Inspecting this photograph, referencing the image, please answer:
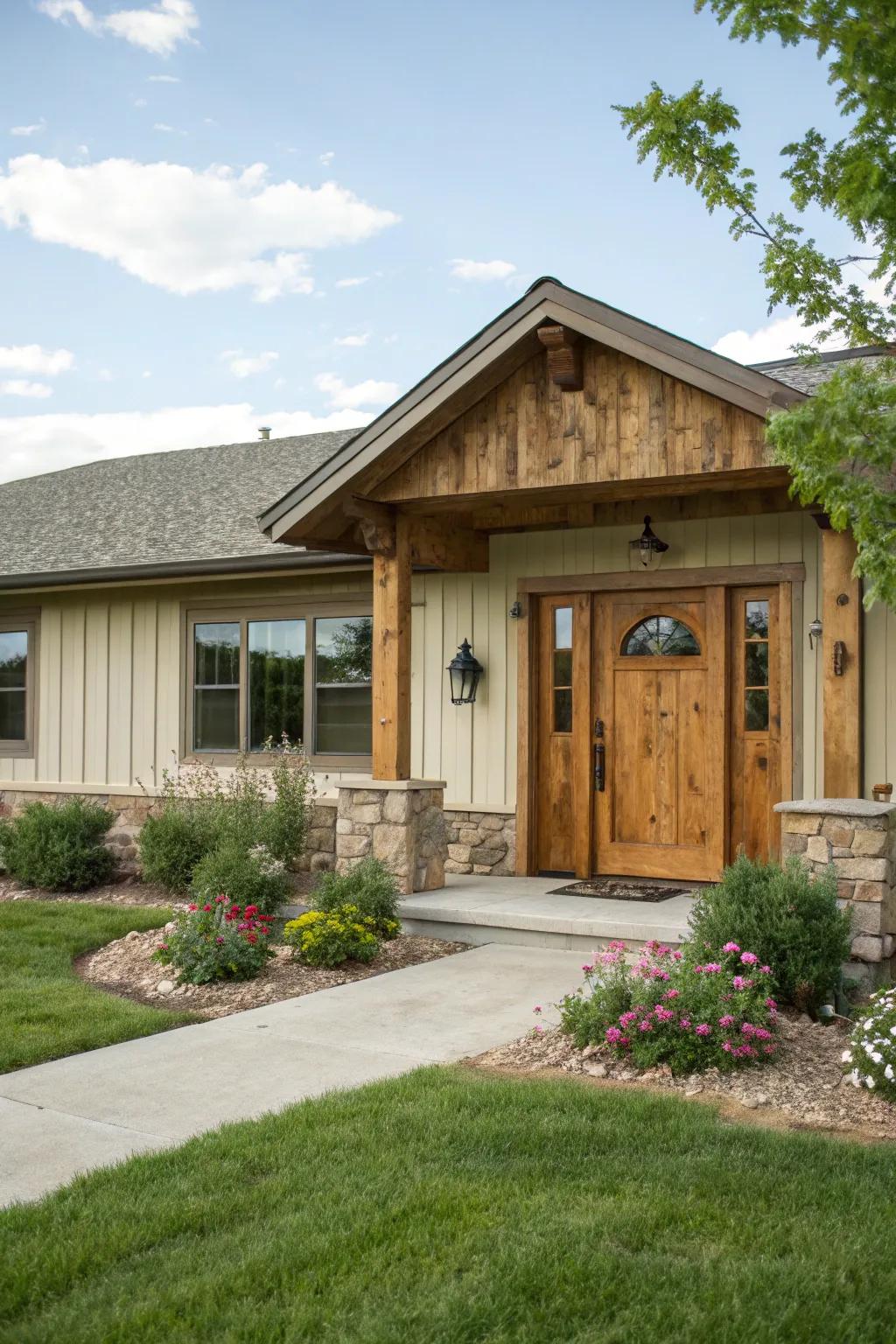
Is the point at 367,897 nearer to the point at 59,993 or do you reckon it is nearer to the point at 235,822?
the point at 59,993

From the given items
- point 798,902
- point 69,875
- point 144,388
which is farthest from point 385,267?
point 798,902

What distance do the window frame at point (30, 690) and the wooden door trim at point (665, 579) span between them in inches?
232

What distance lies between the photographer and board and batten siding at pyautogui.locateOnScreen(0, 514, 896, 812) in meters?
8.82

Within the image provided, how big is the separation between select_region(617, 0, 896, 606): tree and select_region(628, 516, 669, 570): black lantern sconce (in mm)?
4525

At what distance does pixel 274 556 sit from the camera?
1069cm

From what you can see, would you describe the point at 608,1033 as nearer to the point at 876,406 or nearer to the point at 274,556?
the point at 876,406

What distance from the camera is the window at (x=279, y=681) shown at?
11008 millimetres

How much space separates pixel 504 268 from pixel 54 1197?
106 feet

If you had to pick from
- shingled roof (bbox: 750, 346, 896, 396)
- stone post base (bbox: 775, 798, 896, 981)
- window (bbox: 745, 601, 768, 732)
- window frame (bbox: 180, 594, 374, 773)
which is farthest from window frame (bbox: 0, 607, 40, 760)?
stone post base (bbox: 775, 798, 896, 981)

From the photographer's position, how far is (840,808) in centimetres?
663

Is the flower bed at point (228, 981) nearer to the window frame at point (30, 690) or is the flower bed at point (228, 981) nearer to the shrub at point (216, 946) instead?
the shrub at point (216, 946)

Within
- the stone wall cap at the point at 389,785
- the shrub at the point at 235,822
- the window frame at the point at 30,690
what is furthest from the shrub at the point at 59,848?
the stone wall cap at the point at 389,785

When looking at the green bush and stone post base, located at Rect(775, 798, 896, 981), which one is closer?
stone post base, located at Rect(775, 798, 896, 981)

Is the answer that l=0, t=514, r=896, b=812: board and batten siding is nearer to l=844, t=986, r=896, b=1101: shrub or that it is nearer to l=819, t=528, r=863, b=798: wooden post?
l=819, t=528, r=863, b=798: wooden post
